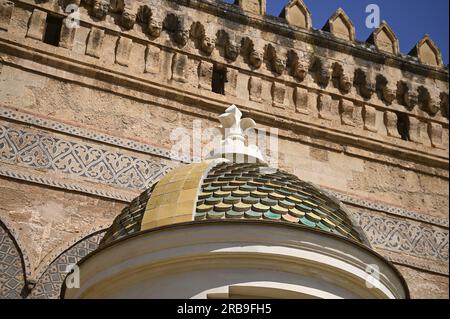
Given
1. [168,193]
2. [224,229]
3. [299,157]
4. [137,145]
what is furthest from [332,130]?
[224,229]

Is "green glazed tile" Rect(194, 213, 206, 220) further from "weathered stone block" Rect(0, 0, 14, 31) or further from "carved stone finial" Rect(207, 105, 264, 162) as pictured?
"weathered stone block" Rect(0, 0, 14, 31)

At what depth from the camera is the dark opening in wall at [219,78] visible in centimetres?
861

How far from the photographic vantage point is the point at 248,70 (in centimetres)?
873

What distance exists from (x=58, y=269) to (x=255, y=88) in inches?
112

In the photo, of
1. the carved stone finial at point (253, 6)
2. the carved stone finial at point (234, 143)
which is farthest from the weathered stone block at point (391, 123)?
the carved stone finial at point (234, 143)

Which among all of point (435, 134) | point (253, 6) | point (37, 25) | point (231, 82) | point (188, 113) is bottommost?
point (188, 113)

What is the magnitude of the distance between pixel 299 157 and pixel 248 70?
3.35ft

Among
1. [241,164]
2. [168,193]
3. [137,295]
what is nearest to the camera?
[137,295]

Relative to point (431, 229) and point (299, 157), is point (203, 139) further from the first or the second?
point (431, 229)

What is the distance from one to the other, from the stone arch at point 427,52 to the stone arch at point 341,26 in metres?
0.88

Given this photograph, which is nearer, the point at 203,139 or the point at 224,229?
the point at 224,229

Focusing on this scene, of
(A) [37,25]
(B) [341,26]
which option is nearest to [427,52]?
(B) [341,26]

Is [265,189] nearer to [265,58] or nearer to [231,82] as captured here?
[231,82]

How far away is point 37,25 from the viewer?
7.93m
